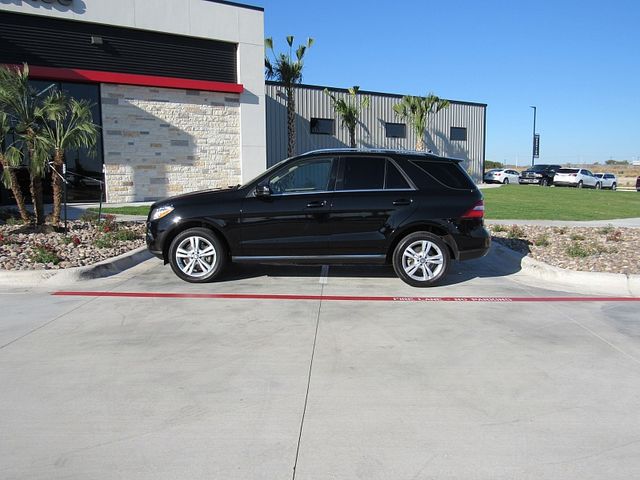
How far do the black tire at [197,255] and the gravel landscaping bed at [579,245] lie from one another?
17.0 ft

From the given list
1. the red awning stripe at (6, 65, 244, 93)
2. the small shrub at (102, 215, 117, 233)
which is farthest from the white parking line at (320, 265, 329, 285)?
the red awning stripe at (6, 65, 244, 93)

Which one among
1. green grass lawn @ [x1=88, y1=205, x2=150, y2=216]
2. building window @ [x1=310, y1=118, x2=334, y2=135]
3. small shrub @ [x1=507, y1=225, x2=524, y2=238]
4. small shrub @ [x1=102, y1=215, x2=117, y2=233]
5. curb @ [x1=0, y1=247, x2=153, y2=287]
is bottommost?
curb @ [x1=0, y1=247, x2=153, y2=287]

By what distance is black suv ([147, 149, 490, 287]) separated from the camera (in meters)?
7.20

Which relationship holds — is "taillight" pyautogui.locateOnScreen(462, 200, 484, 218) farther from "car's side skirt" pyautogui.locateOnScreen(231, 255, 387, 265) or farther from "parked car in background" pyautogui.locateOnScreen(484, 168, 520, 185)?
"parked car in background" pyautogui.locateOnScreen(484, 168, 520, 185)

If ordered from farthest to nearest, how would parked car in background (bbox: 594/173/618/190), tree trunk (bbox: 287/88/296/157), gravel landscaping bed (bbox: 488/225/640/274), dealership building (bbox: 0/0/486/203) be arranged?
parked car in background (bbox: 594/173/618/190) < tree trunk (bbox: 287/88/296/157) < dealership building (bbox: 0/0/486/203) < gravel landscaping bed (bbox: 488/225/640/274)

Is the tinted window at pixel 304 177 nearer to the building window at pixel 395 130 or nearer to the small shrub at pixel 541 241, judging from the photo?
the small shrub at pixel 541 241

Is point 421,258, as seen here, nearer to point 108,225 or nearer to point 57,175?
point 108,225

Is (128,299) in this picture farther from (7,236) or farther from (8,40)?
(8,40)

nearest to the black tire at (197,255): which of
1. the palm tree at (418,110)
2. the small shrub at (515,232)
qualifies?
the small shrub at (515,232)

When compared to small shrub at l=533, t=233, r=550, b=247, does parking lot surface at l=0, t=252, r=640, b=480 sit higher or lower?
lower

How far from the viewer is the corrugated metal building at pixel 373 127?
2966 cm

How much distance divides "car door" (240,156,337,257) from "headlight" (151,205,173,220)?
1.04 m

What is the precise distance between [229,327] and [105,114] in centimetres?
1431

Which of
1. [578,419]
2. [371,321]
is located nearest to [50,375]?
[371,321]
